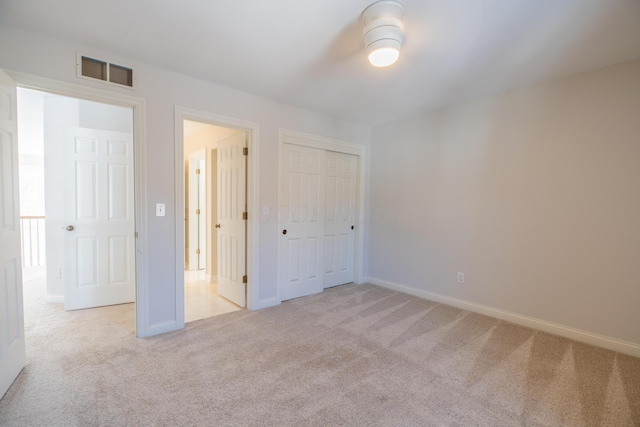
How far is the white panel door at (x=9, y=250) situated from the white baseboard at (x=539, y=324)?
3942 mm

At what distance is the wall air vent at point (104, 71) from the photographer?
7.39 ft

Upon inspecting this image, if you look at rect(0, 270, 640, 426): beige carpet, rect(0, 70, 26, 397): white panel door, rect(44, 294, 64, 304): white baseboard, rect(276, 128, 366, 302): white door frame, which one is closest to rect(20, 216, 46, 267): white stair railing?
rect(44, 294, 64, 304): white baseboard

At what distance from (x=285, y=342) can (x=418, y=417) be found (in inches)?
49.7

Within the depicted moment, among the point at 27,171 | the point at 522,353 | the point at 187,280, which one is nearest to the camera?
the point at 522,353

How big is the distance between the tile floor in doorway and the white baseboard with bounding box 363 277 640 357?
2.49 meters

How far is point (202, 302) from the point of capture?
141 inches

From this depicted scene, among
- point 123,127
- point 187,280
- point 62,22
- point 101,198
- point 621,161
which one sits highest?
point 62,22

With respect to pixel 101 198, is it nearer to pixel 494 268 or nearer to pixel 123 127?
pixel 123 127

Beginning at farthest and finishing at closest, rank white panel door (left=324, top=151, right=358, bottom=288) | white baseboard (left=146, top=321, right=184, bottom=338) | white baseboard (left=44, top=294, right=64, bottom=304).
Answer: white panel door (left=324, top=151, right=358, bottom=288) < white baseboard (left=44, top=294, right=64, bottom=304) < white baseboard (left=146, top=321, right=184, bottom=338)

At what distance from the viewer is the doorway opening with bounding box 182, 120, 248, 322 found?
3.35 m

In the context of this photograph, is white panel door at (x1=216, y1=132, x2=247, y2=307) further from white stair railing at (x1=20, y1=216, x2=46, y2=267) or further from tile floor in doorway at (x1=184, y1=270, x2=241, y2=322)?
white stair railing at (x1=20, y1=216, x2=46, y2=267)

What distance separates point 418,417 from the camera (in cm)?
167

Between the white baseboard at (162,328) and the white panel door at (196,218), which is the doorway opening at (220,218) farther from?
the white baseboard at (162,328)

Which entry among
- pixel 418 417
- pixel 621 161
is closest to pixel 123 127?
pixel 418 417
